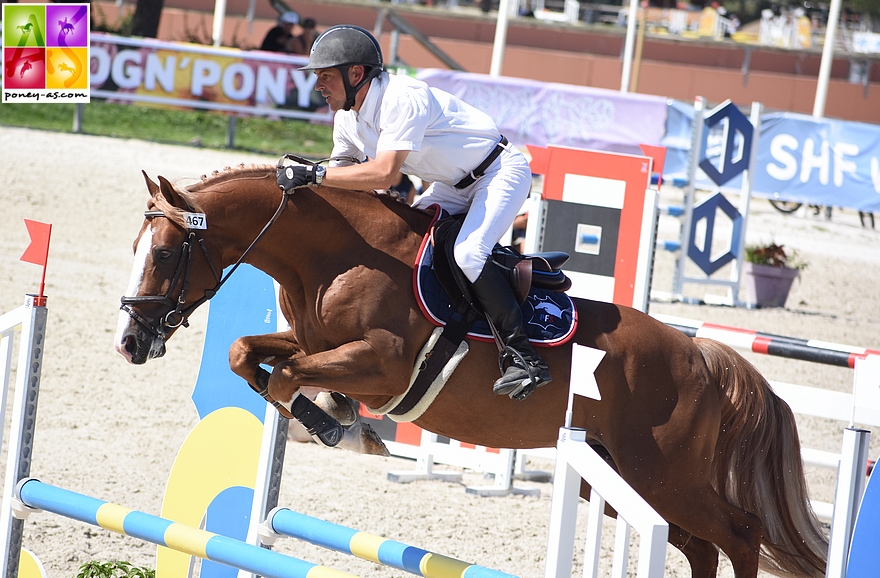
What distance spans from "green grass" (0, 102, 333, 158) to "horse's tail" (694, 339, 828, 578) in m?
11.0

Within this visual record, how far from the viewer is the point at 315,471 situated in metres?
5.40

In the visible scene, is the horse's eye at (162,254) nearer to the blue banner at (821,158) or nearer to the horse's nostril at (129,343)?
the horse's nostril at (129,343)

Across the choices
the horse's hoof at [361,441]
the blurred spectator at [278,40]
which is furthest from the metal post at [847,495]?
the blurred spectator at [278,40]

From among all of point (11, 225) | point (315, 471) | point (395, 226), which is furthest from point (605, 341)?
point (11, 225)

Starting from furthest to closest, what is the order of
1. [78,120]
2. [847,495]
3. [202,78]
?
[78,120] < [202,78] < [847,495]

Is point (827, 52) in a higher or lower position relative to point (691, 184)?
higher

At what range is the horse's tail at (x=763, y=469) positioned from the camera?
11.3 ft

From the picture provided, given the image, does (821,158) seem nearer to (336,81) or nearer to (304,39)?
(304,39)

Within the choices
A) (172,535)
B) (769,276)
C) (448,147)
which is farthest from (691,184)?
(172,535)

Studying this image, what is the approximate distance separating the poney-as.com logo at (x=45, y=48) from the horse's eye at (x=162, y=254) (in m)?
2.20

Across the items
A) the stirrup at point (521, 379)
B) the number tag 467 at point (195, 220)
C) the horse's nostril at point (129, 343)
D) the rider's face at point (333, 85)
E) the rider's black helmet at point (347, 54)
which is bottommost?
the stirrup at point (521, 379)

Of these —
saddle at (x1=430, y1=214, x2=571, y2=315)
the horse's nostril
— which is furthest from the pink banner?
the horse's nostril

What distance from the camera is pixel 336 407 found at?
10.4 feet

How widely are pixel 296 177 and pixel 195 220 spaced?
34cm
